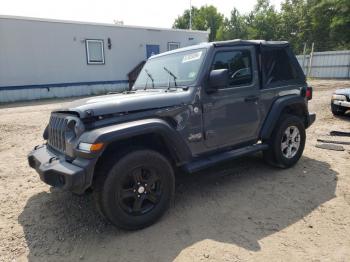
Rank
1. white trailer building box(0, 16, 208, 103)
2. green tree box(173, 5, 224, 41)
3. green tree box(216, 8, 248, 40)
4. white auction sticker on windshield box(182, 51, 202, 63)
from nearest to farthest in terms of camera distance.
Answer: white auction sticker on windshield box(182, 51, 202, 63) < white trailer building box(0, 16, 208, 103) < green tree box(216, 8, 248, 40) < green tree box(173, 5, 224, 41)

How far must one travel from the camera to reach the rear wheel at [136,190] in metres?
2.98

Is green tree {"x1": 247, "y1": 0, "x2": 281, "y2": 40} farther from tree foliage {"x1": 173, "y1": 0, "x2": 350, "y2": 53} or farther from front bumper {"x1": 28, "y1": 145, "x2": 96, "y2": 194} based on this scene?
front bumper {"x1": 28, "y1": 145, "x2": 96, "y2": 194}

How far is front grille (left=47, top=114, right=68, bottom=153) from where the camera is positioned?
3.26 metres

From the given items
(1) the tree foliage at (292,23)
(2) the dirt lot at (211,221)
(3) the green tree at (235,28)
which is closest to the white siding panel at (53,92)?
(2) the dirt lot at (211,221)

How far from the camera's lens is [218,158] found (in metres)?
3.89

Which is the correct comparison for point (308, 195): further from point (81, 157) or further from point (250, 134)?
point (81, 157)

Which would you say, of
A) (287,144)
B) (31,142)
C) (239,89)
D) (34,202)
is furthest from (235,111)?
(31,142)

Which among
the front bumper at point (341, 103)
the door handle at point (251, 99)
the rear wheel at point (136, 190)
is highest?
the door handle at point (251, 99)

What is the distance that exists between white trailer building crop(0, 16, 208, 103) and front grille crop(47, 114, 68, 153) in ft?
41.3

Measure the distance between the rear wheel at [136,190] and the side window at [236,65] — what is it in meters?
1.53

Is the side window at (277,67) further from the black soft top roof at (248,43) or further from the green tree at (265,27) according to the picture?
the green tree at (265,27)

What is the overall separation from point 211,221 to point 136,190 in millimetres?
917

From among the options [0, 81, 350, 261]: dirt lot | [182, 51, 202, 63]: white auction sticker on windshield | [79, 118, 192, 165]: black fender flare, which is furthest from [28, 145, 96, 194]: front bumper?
[182, 51, 202, 63]: white auction sticker on windshield

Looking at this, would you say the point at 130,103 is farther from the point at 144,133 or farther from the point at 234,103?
the point at 234,103
